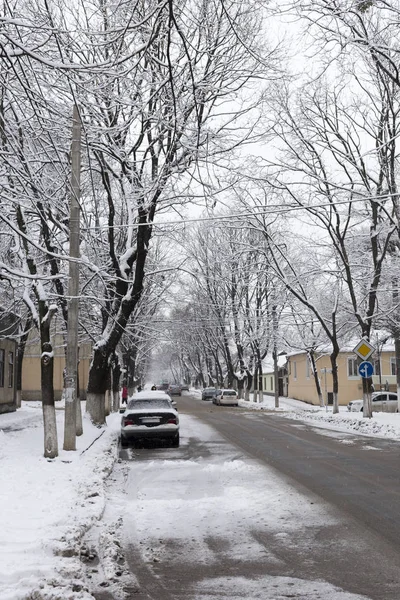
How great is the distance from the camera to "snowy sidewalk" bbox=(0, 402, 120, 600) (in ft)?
18.3

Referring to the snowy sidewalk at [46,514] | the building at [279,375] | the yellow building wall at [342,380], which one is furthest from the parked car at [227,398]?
the snowy sidewalk at [46,514]

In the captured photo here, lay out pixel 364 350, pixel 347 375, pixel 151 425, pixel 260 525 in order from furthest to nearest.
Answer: pixel 347 375, pixel 364 350, pixel 151 425, pixel 260 525

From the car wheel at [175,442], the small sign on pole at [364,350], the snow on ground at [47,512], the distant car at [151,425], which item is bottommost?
the car wheel at [175,442]

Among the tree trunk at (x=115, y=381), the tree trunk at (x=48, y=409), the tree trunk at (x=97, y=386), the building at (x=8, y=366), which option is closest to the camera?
the tree trunk at (x=48, y=409)

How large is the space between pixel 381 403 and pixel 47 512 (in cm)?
3689

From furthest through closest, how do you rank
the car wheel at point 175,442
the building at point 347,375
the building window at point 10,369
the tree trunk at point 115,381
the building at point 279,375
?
1. the building at point 279,375
2. the building at point 347,375
3. the tree trunk at point 115,381
4. the building window at point 10,369
5. the car wheel at point 175,442

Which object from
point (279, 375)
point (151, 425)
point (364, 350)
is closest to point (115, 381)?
point (364, 350)

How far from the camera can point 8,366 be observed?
34094 mm

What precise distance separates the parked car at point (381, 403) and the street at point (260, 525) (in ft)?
73.4

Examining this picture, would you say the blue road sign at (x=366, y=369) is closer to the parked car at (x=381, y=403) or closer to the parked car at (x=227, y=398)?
the parked car at (x=381, y=403)

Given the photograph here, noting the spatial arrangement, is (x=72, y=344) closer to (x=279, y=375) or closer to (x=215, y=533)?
(x=215, y=533)

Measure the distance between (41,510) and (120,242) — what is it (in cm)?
1743

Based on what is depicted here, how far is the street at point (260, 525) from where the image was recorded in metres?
6.04

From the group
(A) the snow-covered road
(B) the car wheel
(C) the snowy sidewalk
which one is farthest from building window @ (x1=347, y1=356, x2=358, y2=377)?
(A) the snow-covered road
